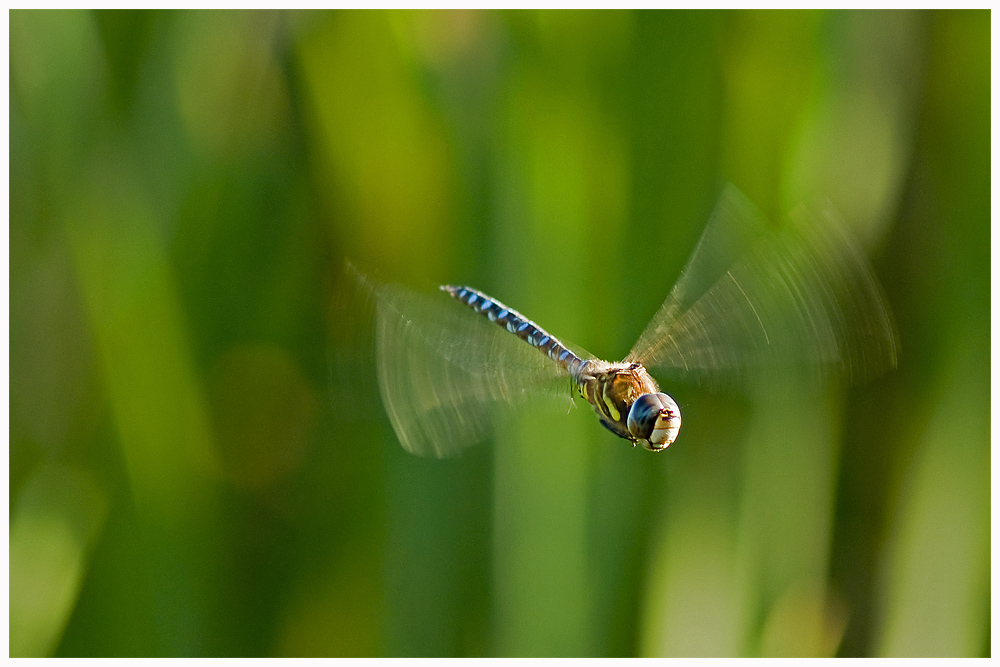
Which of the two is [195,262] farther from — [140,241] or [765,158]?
[765,158]

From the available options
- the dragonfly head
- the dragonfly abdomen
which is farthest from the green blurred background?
the dragonfly head

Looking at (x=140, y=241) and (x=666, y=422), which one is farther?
(x=140, y=241)

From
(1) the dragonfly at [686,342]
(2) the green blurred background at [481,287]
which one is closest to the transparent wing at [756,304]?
(1) the dragonfly at [686,342]

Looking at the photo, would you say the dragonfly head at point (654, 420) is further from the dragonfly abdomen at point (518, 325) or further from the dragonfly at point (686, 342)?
the dragonfly abdomen at point (518, 325)

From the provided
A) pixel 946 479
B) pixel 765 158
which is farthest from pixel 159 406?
pixel 946 479

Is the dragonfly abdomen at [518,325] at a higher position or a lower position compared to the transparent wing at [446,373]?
higher

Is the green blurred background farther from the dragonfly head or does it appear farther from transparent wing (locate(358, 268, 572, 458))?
the dragonfly head
